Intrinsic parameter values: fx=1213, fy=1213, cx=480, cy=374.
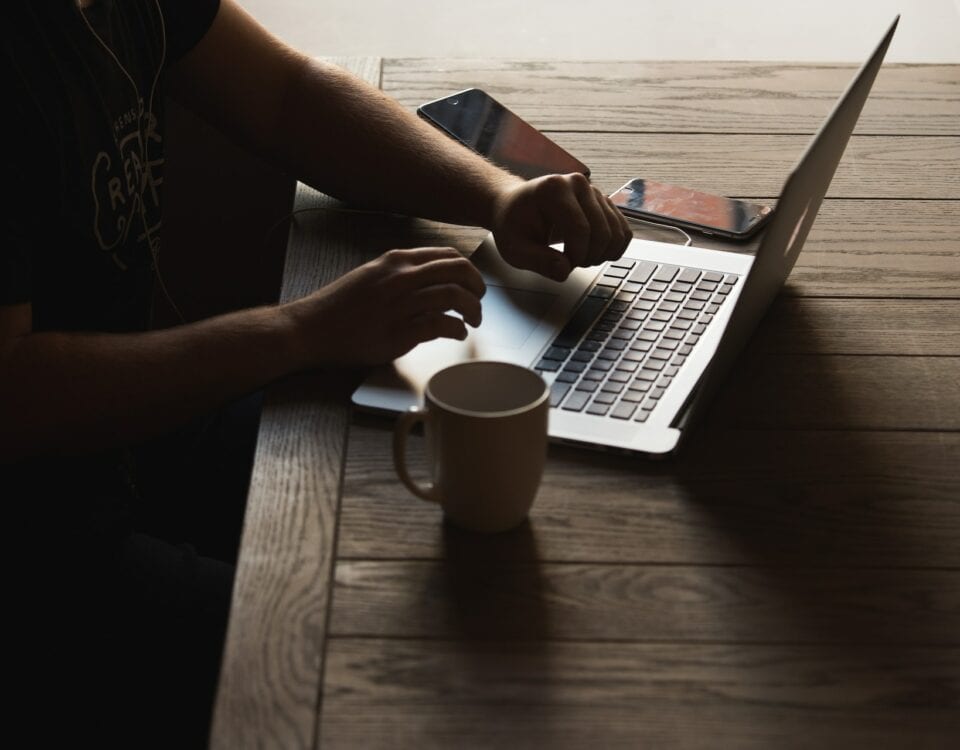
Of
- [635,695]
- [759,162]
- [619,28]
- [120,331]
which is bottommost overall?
[619,28]

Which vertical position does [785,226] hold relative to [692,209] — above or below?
above

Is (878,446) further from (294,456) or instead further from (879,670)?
(294,456)

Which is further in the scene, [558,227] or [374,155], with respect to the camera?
[374,155]

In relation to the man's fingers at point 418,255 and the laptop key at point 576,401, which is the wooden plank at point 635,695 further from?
the man's fingers at point 418,255

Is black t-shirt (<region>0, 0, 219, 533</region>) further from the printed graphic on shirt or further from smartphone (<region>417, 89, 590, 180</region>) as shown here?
smartphone (<region>417, 89, 590, 180</region>)

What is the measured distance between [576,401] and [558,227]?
0.25m

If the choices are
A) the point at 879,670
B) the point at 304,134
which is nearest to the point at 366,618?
the point at 879,670

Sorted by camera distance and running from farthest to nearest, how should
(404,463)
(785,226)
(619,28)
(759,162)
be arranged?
1. (619,28)
2. (759,162)
3. (785,226)
4. (404,463)

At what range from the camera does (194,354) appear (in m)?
0.95

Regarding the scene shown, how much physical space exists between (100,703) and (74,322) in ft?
1.05

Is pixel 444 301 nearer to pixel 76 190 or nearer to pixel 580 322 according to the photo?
pixel 580 322

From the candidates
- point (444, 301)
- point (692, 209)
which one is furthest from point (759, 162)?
point (444, 301)

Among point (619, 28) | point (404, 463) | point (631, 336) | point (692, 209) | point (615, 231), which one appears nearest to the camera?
point (404, 463)

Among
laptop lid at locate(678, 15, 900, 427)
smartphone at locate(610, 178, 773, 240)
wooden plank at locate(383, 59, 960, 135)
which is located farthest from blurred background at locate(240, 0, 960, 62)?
laptop lid at locate(678, 15, 900, 427)
